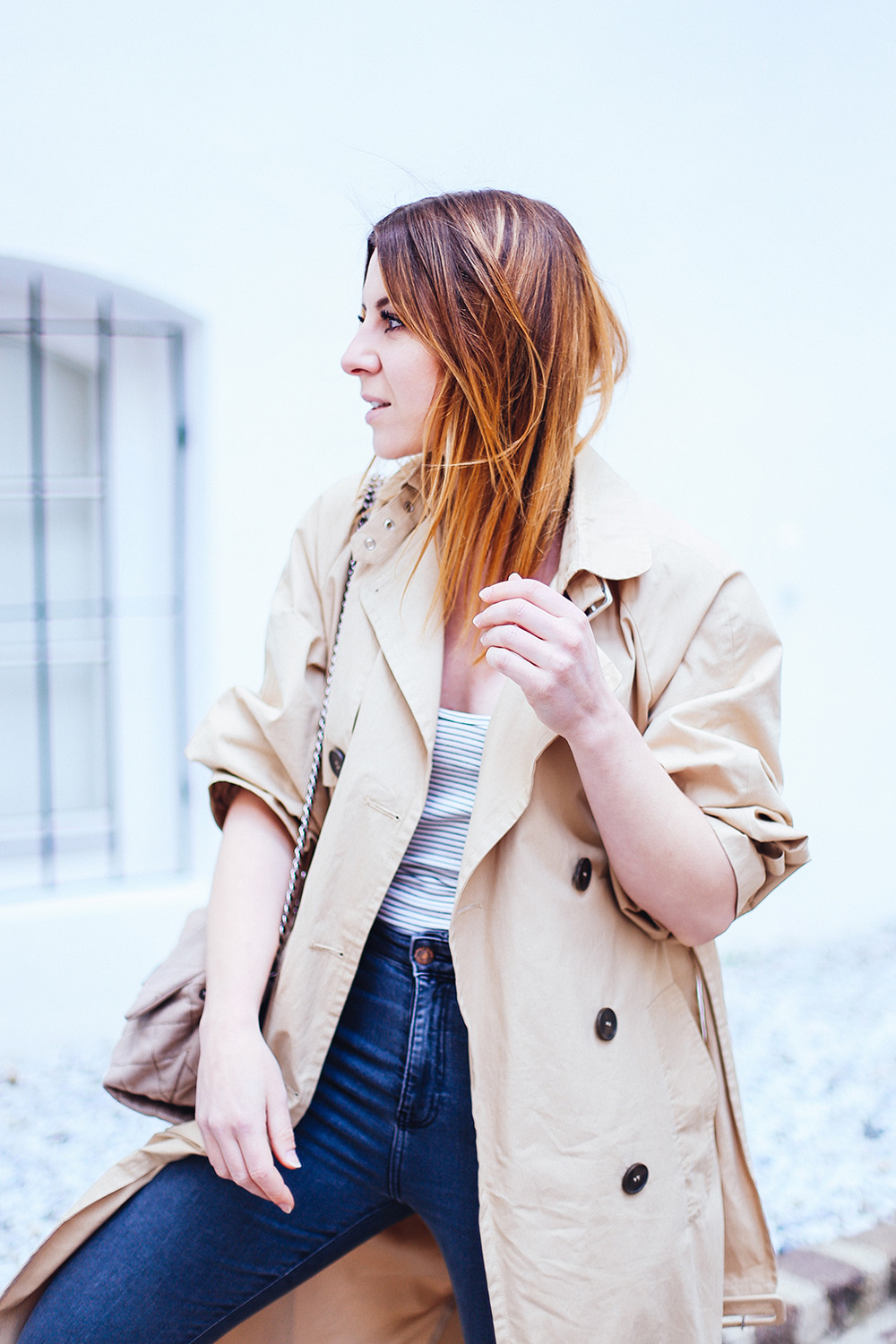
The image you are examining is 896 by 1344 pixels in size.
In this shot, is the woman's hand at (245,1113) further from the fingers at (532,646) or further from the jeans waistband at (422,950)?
the fingers at (532,646)

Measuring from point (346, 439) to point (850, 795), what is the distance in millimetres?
2598

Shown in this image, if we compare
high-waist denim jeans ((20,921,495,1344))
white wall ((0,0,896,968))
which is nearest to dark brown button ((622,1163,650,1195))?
high-waist denim jeans ((20,921,495,1344))

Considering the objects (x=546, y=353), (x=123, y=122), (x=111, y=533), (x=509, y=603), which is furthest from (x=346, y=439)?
(x=509, y=603)

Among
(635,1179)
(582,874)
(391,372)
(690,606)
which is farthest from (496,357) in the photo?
(635,1179)

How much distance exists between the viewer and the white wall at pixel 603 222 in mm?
3020

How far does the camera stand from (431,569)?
1360 millimetres

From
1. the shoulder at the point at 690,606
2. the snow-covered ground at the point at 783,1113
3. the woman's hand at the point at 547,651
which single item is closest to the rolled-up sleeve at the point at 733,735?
the shoulder at the point at 690,606

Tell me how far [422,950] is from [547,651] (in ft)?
1.45

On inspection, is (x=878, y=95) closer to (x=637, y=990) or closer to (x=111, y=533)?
(x=111, y=533)

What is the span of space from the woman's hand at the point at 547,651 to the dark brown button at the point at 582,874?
215 mm

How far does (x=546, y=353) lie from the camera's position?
1271mm

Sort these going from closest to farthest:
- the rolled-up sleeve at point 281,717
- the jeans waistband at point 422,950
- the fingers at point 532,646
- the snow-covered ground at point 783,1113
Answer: the fingers at point 532,646 < the jeans waistband at point 422,950 < the rolled-up sleeve at point 281,717 < the snow-covered ground at point 783,1113

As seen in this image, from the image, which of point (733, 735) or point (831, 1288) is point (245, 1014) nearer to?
point (733, 735)

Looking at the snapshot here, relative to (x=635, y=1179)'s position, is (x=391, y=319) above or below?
above
